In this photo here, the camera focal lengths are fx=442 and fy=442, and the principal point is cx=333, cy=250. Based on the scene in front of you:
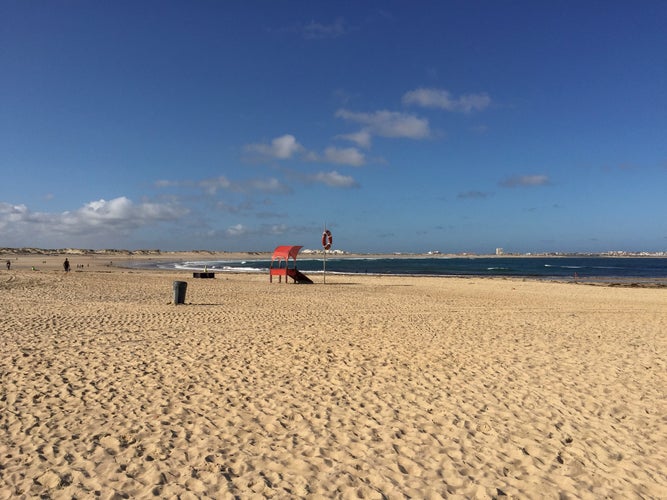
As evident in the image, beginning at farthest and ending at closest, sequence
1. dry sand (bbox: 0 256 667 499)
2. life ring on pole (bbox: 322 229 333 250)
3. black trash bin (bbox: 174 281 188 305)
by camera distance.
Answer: life ring on pole (bbox: 322 229 333 250) → black trash bin (bbox: 174 281 188 305) → dry sand (bbox: 0 256 667 499)

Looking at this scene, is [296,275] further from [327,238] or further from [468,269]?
[468,269]

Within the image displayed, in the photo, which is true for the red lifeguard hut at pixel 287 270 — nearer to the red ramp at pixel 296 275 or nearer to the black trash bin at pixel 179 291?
the red ramp at pixel 296 275

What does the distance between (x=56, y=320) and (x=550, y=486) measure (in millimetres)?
12721

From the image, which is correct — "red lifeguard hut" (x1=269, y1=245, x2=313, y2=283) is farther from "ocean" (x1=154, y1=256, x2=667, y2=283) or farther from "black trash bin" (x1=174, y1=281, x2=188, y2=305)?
"ocean" (x1=154, y1=256, x2=667, y2=283)

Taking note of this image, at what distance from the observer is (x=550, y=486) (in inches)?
173

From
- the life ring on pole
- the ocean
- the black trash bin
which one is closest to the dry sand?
the black trash bin

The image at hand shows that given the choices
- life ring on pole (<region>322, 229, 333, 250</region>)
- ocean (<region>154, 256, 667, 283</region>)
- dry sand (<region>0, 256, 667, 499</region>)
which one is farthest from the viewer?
ocean (<region>154, 256, 667, 283</region>)

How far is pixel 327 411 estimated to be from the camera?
6066 millimetres

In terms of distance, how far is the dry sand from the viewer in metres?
4.37

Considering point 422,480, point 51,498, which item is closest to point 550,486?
point 422,480

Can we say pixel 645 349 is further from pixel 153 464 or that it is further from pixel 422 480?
A: pixel 153 464

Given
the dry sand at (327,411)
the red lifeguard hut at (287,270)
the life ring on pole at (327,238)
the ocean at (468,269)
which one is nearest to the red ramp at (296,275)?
the red lifeguard hut at (287,270)

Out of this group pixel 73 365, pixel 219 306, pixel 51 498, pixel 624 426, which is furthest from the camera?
pixel 219 306

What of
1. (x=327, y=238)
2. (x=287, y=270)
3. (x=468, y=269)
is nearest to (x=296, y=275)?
(x=287, y=270)
